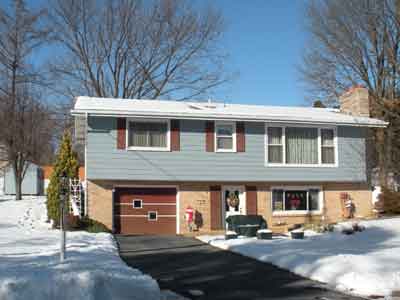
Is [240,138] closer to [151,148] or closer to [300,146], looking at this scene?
[300,146]

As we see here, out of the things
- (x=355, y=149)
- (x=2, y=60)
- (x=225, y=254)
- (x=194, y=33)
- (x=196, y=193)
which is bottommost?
(x=225, y=254)

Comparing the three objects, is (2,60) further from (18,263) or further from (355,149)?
(18,263)

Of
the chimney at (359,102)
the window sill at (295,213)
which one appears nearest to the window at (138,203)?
the window sill at (295,213)

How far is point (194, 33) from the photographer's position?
3741 cm

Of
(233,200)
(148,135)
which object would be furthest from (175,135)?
(233,200)

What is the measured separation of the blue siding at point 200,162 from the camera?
→ 65.4ft

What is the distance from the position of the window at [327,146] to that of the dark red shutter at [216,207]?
4.85 meters

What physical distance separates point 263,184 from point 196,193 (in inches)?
115

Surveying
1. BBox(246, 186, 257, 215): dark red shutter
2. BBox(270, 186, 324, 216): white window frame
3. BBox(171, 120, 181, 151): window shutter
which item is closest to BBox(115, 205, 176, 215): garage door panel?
BBox(171, 120, 181, 151): window shutter

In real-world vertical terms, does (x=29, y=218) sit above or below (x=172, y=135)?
below

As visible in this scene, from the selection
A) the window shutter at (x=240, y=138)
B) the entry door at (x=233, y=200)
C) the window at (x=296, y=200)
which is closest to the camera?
the window shutter at (x=240, y=138)

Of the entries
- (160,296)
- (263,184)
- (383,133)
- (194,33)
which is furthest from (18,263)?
(194,33)

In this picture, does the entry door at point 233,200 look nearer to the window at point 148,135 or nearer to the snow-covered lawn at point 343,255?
the snow-covered lawn at point 343,255

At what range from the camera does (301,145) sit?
73.8 ft
